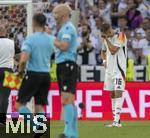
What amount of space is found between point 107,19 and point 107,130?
833cm

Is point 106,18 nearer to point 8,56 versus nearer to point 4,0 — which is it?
Answer: point 4,0

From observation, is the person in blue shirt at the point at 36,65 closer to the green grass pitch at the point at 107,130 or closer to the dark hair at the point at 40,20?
the dark hair at the point at 40,20

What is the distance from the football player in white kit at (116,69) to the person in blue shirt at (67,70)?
3067 mm

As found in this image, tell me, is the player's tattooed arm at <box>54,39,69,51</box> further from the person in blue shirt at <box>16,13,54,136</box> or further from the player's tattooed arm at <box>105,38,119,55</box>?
the player's tattooed arm at <box>105,38,119,55</box>

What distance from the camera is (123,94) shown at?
51.9ft

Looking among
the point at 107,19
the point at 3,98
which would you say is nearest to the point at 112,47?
the point at 3,98

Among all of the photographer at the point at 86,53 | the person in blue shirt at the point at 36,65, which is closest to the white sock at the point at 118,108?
the person in blue shirt at the point at 36,65

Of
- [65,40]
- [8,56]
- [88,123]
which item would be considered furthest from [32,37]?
[88,123]

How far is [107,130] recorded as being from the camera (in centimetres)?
1374

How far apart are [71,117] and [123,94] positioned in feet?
15.6

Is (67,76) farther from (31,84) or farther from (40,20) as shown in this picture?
(40,20)

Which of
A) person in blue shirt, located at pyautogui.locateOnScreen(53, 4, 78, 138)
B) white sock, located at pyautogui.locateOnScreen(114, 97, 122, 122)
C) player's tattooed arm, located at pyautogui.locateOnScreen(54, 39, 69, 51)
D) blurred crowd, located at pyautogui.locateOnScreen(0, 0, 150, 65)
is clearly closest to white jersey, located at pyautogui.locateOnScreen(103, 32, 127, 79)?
white sock, located at pyautogui.locateOnScreen(114, 97, 122, 122)

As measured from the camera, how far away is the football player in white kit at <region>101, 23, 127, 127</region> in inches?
564

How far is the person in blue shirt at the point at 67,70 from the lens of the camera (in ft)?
36.6
